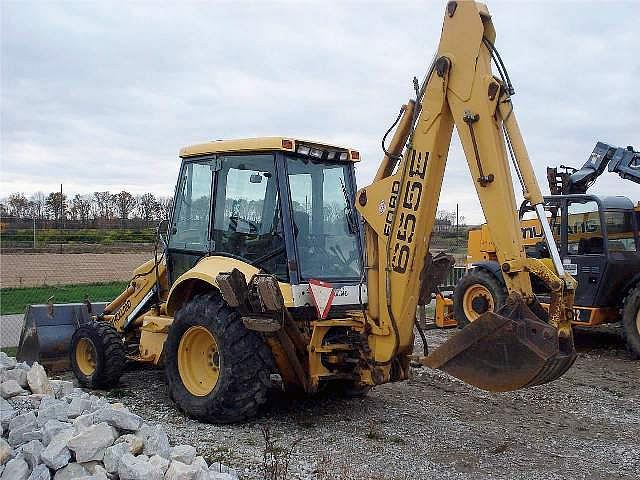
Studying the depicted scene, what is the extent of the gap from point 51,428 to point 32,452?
0.27 meters

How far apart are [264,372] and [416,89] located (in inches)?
102

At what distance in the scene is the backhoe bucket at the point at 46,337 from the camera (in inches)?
315

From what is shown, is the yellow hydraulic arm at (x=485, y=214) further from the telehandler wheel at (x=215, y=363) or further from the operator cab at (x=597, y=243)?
the operator cab at (x=597, y=243)

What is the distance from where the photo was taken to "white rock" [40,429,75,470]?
13.1 feet

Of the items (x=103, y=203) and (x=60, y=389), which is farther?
(x=103, y=203)

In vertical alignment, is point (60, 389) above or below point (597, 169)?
below

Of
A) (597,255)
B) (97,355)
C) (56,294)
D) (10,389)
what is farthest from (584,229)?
(56,294)

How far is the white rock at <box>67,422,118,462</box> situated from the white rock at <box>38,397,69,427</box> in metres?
0.58

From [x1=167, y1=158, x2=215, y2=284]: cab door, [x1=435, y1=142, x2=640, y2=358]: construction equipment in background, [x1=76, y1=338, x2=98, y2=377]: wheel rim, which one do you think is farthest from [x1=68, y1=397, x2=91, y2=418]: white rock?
[x1=435, y1=142, x2=640, y2=358]: construction equipment in background

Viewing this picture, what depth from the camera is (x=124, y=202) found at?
120 ft

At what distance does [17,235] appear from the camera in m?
26.8

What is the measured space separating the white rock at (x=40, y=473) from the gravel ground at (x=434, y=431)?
1362mm

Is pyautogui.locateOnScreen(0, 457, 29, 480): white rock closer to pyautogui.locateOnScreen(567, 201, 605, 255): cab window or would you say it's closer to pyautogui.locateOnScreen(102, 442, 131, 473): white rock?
pyautogui.locateOnScreen(102, 442, 131, 473): white rock

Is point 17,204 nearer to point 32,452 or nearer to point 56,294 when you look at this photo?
point 56,294
